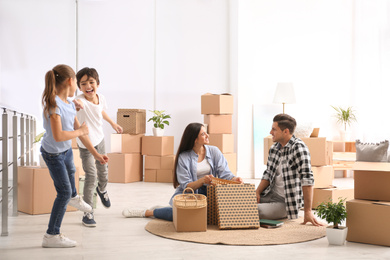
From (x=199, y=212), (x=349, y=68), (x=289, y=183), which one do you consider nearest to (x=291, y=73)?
(x=349, y=68)

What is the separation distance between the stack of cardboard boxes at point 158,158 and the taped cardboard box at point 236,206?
2808mm

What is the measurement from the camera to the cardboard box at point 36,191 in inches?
147

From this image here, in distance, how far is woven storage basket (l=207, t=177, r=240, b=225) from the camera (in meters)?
3.36

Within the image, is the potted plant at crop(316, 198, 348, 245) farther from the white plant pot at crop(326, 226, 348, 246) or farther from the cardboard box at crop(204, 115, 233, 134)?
the cardboard box at crop(204, 115, 233, 134)

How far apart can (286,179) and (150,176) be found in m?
2.88

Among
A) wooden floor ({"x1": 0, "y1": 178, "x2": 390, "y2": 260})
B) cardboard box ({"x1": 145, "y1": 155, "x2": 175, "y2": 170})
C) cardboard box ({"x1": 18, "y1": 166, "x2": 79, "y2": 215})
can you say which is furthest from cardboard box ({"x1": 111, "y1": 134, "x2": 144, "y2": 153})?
wooden floor ({"x1": 0, "y1": 178, "x2": 390, "y2": 260})

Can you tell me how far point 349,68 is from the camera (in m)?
6.92

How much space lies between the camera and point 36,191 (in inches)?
148

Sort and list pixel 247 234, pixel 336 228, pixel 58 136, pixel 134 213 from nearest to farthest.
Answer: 1. pixel 58 136
2. pixel 336 228
3. pixel 247 234
4. pixel 134 213

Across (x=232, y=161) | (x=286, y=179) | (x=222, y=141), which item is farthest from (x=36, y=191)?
(x=232, y=161)

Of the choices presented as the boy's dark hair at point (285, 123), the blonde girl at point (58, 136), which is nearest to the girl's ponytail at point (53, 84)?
the blonde girl at point (58, 136)

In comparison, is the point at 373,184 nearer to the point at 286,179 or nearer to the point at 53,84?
the point at 286,179

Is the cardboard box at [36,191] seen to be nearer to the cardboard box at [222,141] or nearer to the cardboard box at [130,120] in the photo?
the cardboard box at [130,120]

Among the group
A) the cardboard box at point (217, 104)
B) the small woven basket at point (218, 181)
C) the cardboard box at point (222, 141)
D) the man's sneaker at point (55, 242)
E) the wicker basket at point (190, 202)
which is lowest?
the man's sneaker at point (55, 242)
